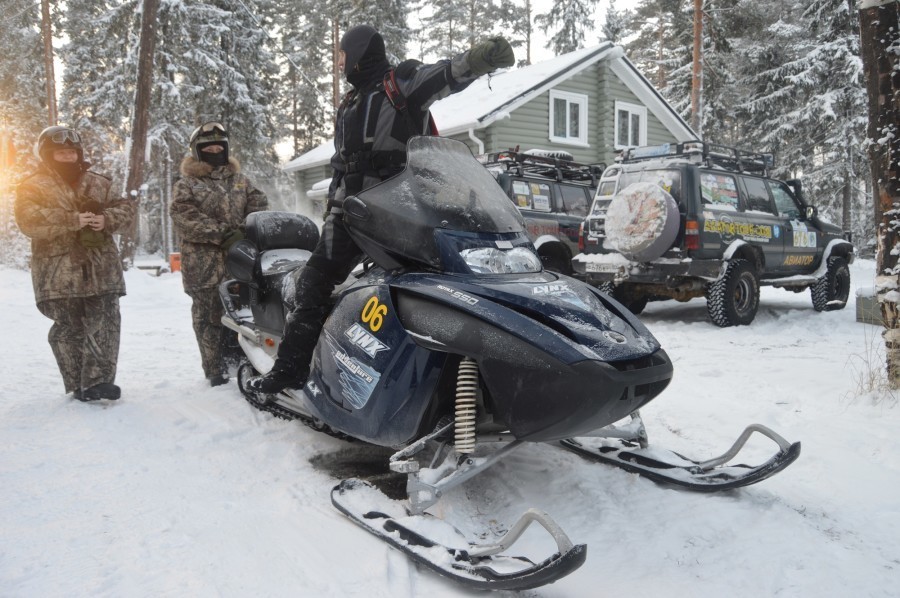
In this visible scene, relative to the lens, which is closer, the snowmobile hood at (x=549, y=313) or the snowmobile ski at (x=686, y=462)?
the snowmobile hood at (x=549, y=313)

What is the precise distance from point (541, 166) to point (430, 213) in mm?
8090

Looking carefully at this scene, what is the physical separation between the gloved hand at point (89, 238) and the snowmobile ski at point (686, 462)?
3.53 meters

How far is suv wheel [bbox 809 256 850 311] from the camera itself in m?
9.31

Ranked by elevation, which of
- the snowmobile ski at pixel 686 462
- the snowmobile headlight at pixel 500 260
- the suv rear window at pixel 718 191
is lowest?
the snowmobile ski at pixel 686 462

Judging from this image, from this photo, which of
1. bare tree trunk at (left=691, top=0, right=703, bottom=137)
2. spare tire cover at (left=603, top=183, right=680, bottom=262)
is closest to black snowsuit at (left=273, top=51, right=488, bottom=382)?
spare tire cover at (left=603, top=183, right=680, bottom=262)

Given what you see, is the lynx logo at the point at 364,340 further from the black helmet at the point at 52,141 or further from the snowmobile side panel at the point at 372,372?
the black helmet at the point at 52,141

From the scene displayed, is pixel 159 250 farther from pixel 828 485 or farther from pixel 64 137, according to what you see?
pixel 828 485

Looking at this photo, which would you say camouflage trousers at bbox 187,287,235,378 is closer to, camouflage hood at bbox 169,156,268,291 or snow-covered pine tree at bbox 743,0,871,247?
camouflage hood at bbox 169,156,268,291

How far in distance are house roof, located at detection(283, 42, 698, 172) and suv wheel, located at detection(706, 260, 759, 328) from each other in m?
9.45

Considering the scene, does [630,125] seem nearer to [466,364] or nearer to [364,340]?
[364,340]

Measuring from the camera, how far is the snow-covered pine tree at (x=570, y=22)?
106 ft

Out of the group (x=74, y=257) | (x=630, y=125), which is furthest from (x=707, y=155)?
(x=630, y=125)

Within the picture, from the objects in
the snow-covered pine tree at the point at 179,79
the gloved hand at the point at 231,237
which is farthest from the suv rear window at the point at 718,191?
the snow-covered pine tree at the point at 179,79

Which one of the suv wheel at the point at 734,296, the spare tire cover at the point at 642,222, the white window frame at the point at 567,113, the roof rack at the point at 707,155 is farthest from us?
the white window frame at the point at 567,113
